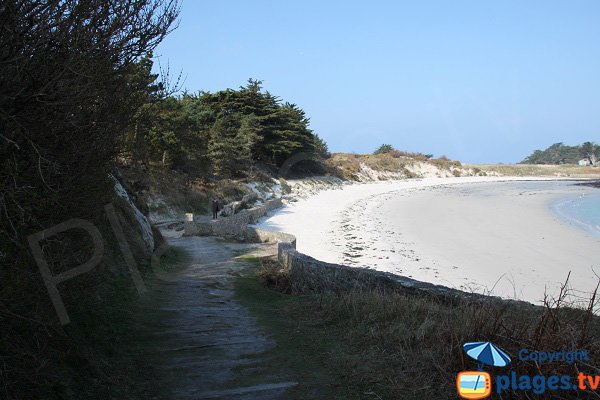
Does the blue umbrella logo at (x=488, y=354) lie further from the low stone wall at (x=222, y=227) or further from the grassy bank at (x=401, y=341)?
the low stone wall at (x=222, y=227)

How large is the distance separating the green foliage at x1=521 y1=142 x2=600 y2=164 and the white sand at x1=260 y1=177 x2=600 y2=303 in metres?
112

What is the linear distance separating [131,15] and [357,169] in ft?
201

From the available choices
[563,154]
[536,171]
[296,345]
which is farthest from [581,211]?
[563,154]

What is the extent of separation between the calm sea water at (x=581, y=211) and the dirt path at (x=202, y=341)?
24.2 metres

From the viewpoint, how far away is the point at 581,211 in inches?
1438

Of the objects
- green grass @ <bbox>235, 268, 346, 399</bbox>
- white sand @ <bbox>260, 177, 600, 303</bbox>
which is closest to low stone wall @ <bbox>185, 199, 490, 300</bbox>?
green grass @ <bbox>235, 268, 346, 399</bbox>

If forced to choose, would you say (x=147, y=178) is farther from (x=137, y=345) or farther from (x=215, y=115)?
(x=137, y=345)

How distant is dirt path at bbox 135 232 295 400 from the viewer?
439 cm

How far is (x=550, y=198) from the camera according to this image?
4738 cm

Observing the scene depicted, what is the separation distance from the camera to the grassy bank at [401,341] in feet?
13.3

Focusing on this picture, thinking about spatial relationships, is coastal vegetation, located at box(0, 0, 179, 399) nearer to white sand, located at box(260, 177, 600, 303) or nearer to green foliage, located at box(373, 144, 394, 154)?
white sand, located at box(260, 177, 600, 303)

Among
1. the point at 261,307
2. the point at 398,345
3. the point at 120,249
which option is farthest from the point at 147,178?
the point at 398,345

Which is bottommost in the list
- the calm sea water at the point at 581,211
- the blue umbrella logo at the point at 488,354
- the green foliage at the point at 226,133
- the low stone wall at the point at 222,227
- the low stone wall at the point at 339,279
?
the calm sea water at the point at 581,211

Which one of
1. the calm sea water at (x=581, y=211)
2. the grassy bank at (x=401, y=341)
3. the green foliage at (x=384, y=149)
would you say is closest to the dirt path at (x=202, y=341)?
the grassy bank at (x=401, y=341)
